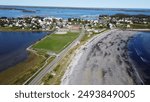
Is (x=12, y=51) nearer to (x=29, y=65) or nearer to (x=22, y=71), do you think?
(x=29, y=65)

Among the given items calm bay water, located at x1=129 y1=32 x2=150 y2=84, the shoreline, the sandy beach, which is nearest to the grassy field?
the shoreline

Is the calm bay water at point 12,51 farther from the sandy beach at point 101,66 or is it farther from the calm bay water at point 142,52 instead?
the calm bay water at point 142,52

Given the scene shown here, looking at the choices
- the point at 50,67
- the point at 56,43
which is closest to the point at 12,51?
the point at 56,43

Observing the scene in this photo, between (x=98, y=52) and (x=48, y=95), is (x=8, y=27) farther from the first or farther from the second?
(x=48, y=95)

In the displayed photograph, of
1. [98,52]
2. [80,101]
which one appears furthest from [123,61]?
[80,101]

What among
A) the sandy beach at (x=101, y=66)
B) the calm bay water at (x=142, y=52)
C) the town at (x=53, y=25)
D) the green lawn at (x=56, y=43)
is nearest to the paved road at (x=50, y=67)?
the green lawn at (x=56, y=43)
